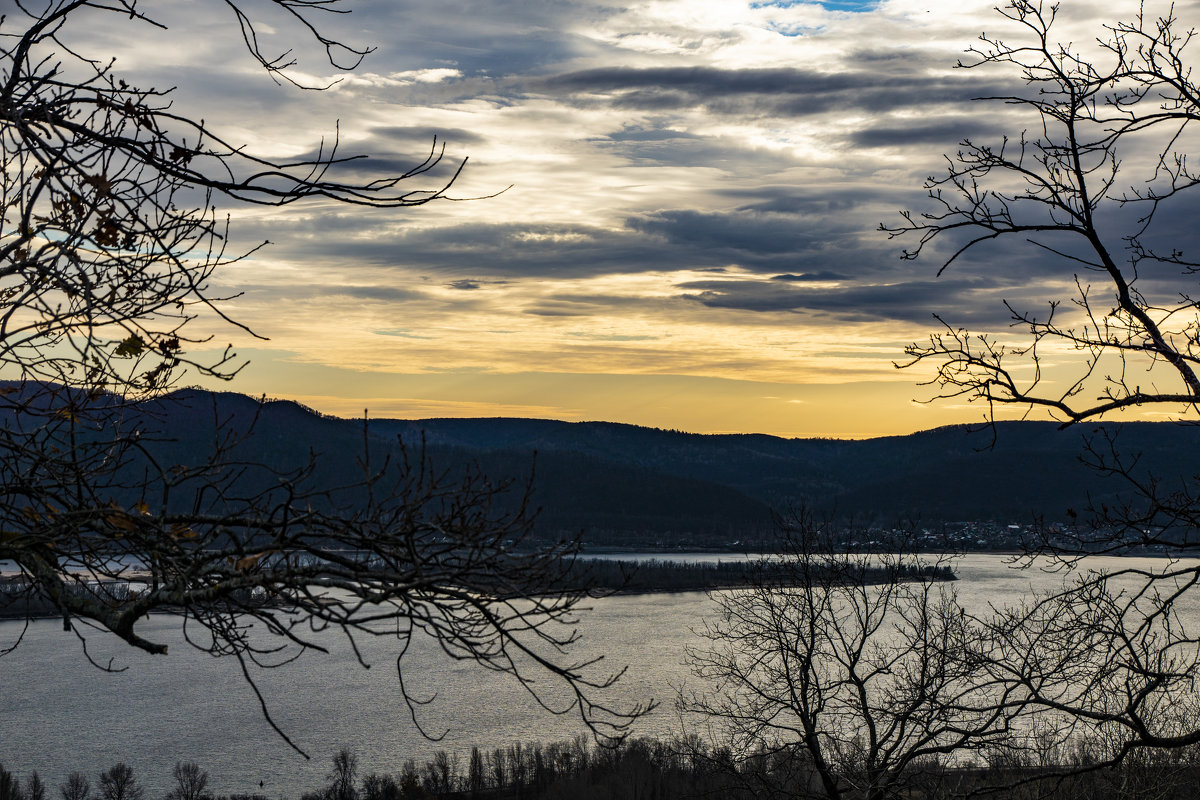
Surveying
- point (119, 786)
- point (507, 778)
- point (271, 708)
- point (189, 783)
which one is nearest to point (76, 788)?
point (119, 786)

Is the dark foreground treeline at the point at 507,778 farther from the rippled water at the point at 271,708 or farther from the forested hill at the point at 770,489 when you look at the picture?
the forested hill at the point at 770,489

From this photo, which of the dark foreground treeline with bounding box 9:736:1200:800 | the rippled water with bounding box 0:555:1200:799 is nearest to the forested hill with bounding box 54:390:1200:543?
the rippled water with bounding box 0:555:1200:799

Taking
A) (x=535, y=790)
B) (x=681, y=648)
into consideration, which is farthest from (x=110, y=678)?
(x=681, y=648)

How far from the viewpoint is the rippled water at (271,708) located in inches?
1854

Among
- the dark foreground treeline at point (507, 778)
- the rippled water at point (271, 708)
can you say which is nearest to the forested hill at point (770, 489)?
the rippled water at point (271, 708)

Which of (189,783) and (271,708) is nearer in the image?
(189,783)

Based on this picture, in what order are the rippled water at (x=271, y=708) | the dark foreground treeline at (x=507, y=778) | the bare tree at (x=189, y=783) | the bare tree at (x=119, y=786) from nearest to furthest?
the bare tree at (x=119, y=786) → the bare tree at (x=189, y=783) → the dark foreground treeline at (x=507, y=778) → the rippled water at (x=271, y=708)

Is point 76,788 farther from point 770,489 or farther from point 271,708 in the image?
point 770,489

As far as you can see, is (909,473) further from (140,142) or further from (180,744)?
(140,142)

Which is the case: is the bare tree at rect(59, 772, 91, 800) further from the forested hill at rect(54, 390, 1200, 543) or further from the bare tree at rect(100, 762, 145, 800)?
the forested hill at rect(54, 390, 1200, 543)

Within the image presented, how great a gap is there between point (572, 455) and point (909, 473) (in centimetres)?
6592

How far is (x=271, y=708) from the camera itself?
5434 cm

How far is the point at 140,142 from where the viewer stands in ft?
14.0

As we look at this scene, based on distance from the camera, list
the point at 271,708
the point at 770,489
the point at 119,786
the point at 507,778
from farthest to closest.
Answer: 1. the point at 770,489
2. the point at 271,708
3. the point at 507,778
4. the point at 119,786
